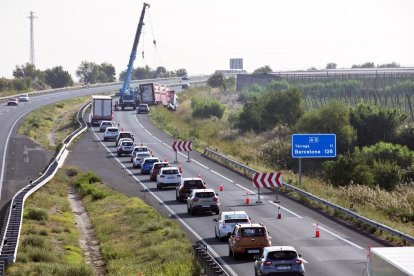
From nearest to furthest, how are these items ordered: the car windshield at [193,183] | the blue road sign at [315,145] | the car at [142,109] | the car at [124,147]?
the car windshield at [193,183]
the blue road sign at [315,145]
the car at [124,147]
the car at [142,109]

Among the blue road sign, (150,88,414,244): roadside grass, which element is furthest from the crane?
the blue road sign

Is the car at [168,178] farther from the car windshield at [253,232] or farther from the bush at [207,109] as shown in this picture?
the bush at [207,109]

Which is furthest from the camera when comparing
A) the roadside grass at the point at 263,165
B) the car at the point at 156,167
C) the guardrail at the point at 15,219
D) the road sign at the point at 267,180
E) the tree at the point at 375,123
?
the tree at the point at 375,123

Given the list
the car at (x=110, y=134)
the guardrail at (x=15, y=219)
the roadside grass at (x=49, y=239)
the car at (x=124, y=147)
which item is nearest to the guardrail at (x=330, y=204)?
the car at (x=124, y=147)

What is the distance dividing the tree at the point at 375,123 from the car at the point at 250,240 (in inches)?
2255

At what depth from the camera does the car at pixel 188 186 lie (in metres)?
53.3

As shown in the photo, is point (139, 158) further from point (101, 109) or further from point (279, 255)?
point (279, 255)

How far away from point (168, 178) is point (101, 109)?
5426cm

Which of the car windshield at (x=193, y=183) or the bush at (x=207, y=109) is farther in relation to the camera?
the bush at (x=207, y=109)

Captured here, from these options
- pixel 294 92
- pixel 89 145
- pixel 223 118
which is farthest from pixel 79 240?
pixel 223 118

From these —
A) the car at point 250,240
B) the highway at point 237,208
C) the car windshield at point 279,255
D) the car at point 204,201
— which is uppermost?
the car windshield at point 279,255

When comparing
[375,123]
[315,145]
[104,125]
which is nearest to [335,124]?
[375,123]

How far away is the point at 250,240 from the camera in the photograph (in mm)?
33781

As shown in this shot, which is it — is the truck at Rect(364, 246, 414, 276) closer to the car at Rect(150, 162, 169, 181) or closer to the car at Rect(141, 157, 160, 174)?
the car at Rect(150, 162, 169, 181)
